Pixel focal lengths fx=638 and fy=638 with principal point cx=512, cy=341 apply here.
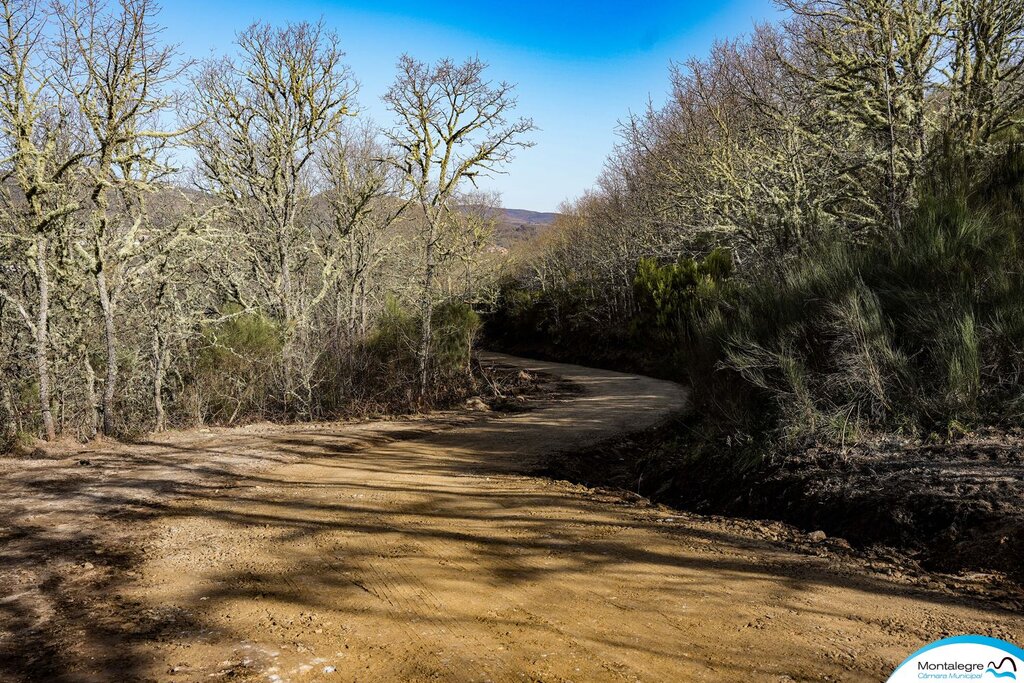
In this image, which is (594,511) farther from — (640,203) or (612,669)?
(640,203)

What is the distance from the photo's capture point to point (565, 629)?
143 inches

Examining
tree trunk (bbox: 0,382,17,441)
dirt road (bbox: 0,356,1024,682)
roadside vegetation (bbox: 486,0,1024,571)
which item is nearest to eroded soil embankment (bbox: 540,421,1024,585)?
roadside vegetation (bbox: 486,0,1024,571)

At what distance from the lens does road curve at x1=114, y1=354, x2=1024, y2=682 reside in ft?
10.6

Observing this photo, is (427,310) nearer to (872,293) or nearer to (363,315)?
(363,315)

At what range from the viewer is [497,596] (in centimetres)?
414

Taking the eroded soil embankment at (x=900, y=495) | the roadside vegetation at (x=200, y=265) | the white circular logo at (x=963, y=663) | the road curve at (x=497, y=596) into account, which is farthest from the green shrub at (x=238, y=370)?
the white circular logo at (x=963, y=663)

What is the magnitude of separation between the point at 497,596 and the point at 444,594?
34 centimetres

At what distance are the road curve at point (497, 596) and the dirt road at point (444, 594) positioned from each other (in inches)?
0.6

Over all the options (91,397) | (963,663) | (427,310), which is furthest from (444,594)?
(427,310)

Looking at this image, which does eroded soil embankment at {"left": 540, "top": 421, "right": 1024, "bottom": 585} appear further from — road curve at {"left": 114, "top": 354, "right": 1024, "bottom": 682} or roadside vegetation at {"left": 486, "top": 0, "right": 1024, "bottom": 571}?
road curve at {"left": 114, "top": 354, "right": 1024, "bottom": 682}

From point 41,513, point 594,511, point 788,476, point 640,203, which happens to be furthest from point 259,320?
point 640,203

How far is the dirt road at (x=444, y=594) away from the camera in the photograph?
325cm

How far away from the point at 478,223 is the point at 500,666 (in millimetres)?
29567

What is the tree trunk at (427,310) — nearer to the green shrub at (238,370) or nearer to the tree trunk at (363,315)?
the green shrub at (238,370)
